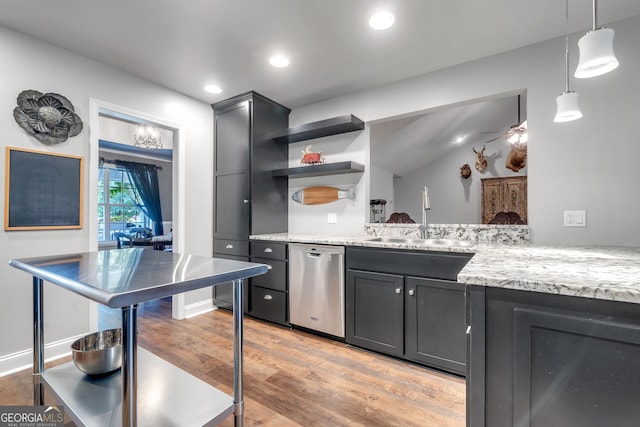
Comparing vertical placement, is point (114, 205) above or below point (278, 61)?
below

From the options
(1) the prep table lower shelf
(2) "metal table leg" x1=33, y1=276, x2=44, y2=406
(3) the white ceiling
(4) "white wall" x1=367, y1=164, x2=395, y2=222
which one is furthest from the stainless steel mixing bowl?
(4) "white wall" x1=367, y1=164, x2=395, y2=222

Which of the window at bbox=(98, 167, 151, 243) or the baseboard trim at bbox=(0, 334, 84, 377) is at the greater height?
the window at bbox=(98, 167, 151, 243)

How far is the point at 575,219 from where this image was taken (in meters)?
2.11

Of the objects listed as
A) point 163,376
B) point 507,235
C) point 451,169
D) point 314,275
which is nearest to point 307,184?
point 314,275

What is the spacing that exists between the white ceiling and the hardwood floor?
2.47m

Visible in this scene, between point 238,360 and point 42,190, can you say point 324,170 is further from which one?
point 42,190

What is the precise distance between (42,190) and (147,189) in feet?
16.1

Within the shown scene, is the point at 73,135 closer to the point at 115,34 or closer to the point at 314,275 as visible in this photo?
the point at 115,34

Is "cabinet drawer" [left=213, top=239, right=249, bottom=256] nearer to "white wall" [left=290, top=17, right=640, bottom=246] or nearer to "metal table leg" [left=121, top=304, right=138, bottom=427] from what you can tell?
"metal table leg" [left=121, top=304, right=138, bottom=427]

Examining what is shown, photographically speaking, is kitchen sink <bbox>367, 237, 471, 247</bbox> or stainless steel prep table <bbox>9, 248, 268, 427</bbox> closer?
stainless steel prep table <bbox>9, 248, 268, 427</bbox>

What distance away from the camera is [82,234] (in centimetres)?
248

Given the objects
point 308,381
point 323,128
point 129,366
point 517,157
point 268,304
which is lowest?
point 308,381

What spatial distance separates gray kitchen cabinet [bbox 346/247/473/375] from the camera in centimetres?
202

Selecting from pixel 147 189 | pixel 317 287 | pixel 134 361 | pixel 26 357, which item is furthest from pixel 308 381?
pixel 147 189
